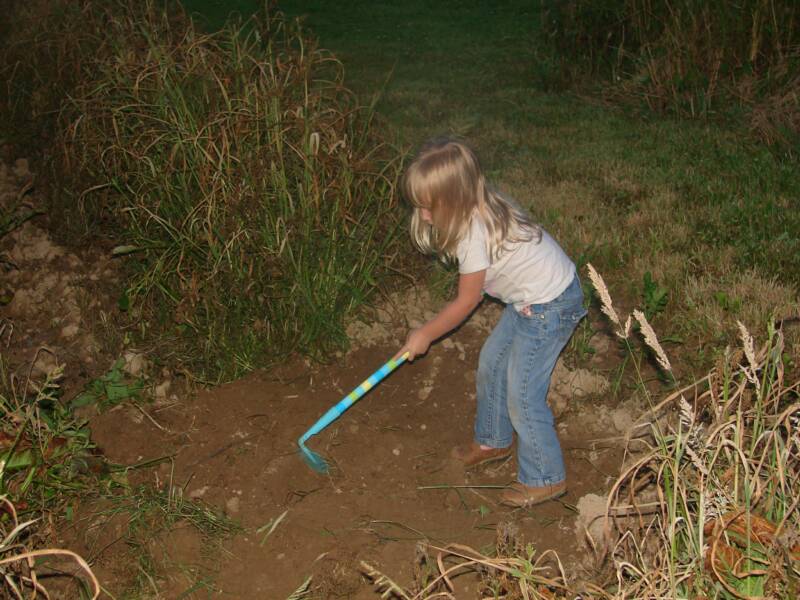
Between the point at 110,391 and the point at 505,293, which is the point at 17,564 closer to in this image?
the point at 110,391

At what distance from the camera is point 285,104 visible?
3613mm

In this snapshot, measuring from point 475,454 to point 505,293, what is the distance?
0.70 m

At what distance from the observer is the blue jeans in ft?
9.10

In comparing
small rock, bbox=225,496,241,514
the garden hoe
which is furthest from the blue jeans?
small rock, bbox=225,496,241,514

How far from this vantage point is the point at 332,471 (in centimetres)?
311

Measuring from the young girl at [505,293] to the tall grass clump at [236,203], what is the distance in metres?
0.75

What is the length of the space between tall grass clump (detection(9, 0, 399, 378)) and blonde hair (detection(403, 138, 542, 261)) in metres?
0.87

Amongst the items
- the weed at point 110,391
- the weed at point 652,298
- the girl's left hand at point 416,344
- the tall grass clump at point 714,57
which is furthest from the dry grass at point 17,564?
the tall grass clump at point 714,57

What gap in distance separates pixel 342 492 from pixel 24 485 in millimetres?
1058

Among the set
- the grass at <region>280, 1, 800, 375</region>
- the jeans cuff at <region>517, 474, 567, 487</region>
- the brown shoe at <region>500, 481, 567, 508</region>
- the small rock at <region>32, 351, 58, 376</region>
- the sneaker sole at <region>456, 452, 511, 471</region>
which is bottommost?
the small rock at <region>32, 351, 58, 376</region>

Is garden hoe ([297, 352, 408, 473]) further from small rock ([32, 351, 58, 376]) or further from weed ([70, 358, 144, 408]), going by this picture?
small rock ([32, 351, 58, 376])

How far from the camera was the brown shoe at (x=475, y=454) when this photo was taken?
10.3 ft

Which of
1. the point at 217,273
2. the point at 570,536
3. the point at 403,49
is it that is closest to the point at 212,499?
the point at 217,273

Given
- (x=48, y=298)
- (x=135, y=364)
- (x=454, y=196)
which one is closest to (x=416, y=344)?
(x=454, y=196)
